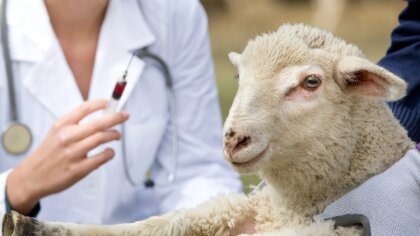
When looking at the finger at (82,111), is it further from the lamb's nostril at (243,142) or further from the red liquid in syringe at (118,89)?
the lamb's nostril at (243,142)

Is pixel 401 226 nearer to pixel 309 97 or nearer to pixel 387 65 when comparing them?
pixel 309 97

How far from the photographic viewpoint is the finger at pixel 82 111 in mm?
1713

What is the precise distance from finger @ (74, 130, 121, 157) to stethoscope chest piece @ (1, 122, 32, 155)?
0.59 ft

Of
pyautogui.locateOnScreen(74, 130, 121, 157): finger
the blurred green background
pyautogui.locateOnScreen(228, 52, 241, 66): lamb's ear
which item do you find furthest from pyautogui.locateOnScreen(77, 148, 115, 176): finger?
the blurred green background

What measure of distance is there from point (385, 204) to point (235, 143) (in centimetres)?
22

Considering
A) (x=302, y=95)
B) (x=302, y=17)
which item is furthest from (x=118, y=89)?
(x=302, y=17)

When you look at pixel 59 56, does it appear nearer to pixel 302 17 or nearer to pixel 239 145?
pixel 239 145

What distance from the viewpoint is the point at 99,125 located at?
5.57 ft

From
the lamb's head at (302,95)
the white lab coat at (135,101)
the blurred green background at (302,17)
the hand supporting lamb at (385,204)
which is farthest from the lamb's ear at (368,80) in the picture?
the blurred green background at (302,17)

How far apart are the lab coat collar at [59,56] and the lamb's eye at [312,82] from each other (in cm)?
70

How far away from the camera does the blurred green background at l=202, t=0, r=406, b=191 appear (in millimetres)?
8656

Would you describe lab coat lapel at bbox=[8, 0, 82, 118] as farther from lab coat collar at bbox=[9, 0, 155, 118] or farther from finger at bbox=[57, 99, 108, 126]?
finger at bbox=[57, 99, 108, 126]

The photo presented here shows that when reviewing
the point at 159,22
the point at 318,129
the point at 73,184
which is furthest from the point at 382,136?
the point at 159,22

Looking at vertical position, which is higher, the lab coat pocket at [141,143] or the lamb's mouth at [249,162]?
the lamb's mouth at [249,162]
